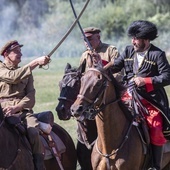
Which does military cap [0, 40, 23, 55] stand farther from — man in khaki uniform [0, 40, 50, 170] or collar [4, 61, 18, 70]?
collar [4, 61, 18, 70]

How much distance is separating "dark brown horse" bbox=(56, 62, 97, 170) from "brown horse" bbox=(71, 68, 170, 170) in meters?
0.92

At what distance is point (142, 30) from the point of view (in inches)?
408

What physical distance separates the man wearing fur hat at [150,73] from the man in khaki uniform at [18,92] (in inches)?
63.4

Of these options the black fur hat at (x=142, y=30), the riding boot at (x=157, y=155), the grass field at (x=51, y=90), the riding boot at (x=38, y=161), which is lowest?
the grass field at (x=51, y=90)

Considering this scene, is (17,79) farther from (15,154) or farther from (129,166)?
(129,166)

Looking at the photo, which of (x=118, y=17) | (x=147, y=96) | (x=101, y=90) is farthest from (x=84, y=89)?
(x=118, y=17)

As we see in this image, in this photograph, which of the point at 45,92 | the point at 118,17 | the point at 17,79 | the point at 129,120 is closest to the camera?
the point at 17,79

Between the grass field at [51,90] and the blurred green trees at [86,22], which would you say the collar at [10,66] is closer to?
the grass field at [51,90]

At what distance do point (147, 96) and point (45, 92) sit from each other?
16.0 metres

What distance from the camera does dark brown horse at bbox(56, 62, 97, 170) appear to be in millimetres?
10695

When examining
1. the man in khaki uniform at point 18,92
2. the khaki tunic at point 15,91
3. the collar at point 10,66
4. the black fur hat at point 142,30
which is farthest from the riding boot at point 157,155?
the collar at point 10,66

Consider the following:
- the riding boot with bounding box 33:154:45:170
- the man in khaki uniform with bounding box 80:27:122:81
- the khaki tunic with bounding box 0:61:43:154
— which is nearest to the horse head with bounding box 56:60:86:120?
the khaki tunic with bounding box 0:61:43:154

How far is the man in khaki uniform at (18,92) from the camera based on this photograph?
9.52m

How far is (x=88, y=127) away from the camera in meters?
11.0
